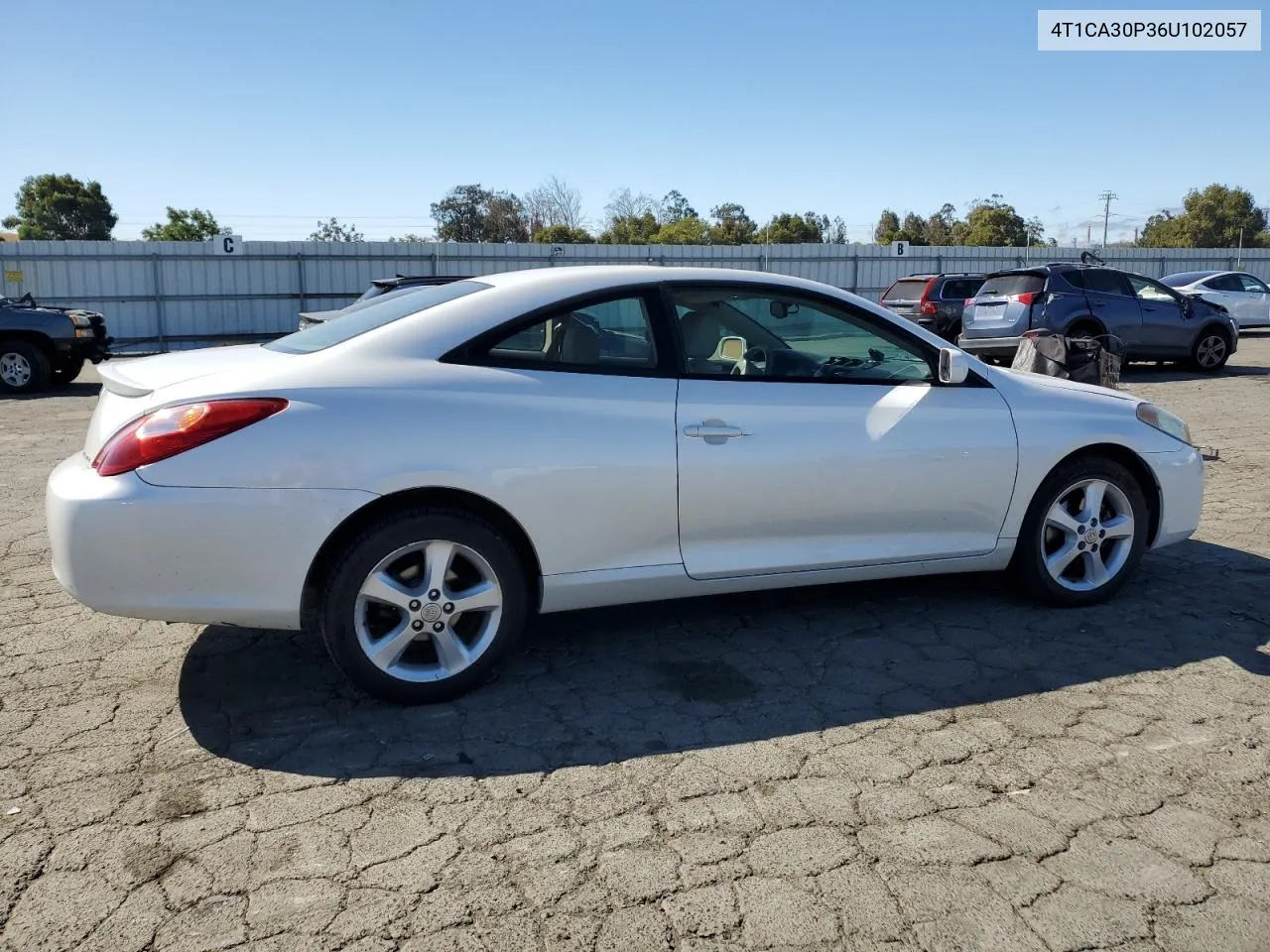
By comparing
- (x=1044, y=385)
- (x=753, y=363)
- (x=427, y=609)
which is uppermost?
(x=753, y=363)

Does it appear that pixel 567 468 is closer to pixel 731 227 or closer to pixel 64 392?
pixel 64 392

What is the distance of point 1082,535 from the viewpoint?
4715 millimetres

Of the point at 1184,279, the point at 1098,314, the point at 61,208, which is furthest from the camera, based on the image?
the point at 61,208

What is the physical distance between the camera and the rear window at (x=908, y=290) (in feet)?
67.2

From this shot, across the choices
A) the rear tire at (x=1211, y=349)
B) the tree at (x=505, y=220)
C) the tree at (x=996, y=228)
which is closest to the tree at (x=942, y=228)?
the tree at (x=996, y=228)

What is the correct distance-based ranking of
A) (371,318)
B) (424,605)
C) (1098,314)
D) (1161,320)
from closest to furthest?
(424,605) → (371,318) → (1098,314) → (1161,320)

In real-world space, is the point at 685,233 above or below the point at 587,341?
above

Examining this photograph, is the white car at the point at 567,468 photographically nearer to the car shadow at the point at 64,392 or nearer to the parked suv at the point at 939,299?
the car shadow at the point at 64,392

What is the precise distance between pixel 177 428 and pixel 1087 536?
12.5ft

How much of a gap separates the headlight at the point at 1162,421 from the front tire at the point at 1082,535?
28 cm

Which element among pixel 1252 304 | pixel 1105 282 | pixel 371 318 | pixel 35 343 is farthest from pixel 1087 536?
pixel 1252 304

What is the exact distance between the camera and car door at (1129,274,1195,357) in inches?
612

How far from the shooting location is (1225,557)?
5641 millimetres

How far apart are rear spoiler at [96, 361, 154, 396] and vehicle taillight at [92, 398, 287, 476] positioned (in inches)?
9.5
